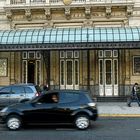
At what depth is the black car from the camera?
51.2ft

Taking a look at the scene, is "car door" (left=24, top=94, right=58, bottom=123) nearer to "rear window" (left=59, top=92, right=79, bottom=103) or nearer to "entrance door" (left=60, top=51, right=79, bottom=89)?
"rear window" (left=59, top=92, right=79, bottom=103)

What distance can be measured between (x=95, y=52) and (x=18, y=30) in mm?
6544

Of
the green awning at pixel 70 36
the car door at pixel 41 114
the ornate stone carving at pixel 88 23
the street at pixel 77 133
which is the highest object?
the ornate stone carving at pixel 88 23

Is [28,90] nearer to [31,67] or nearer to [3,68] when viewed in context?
[31,67]

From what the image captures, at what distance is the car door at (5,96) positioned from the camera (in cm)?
2152

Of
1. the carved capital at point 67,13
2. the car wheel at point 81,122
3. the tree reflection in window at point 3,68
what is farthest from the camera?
the tree reflection in window at point 3,68

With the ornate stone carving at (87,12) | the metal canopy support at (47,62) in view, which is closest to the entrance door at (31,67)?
the metal canopy support at (47,62)

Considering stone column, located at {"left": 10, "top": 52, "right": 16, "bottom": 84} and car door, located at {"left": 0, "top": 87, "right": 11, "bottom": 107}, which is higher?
stone column, located at {"left": 10, "top": 52, "right": 16, "bottom": 84}

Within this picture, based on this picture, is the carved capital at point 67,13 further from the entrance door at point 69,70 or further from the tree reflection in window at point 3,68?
the tree reflection in window at point 3,68

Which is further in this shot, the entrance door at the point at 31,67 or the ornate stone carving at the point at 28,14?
the entrance door at the point at 31,67

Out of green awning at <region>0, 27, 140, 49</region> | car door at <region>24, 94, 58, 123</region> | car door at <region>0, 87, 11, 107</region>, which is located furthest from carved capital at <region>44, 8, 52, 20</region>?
car door at <region>24, 94, 58, 123</region>

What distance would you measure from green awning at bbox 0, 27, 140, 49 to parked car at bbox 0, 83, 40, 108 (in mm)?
8038

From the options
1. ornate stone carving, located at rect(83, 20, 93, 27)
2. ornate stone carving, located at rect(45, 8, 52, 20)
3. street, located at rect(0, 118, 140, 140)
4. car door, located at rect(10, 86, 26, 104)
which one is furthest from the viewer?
ornate stone carving, located at rect(83, 20, 93, 27)

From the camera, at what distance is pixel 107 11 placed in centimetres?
3206
